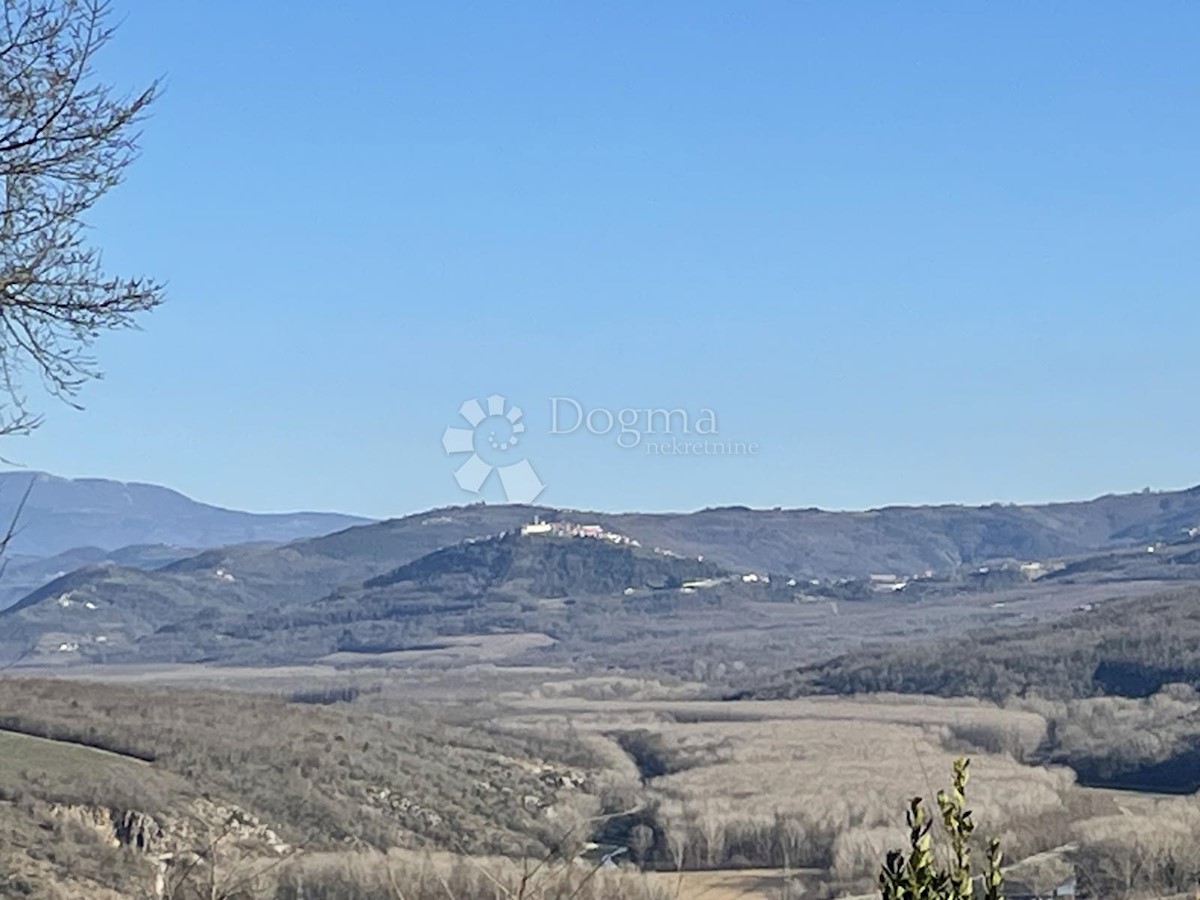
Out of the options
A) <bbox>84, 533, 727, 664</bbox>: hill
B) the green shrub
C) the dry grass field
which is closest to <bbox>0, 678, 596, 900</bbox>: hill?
the dry grass field

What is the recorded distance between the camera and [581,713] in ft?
298

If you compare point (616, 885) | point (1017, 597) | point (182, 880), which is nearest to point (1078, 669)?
point (616, 885)

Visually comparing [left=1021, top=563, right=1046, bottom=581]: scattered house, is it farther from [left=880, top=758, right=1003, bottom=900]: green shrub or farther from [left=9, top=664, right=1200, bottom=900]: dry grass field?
[left=880, top=758, right=1003, bottom=900]: green shrub

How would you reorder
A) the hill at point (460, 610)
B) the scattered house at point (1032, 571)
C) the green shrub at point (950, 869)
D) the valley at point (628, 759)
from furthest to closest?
the scattered house at point (1032, 571) → the hill at point (460, 610) → the valley at point (628, 759) → the green shrub at point (950, 869)

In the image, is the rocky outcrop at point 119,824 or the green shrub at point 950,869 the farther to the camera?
the rocky outcrop at point 119,824

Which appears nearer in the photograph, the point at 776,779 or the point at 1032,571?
the point at 776,779

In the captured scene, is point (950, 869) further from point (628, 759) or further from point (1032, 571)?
point (1032, 571)

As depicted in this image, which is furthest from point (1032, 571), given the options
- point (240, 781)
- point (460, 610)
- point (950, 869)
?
point (950, 869)

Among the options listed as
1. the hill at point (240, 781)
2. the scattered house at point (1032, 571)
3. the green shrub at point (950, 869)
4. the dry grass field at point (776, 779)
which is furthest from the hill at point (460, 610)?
the green shrub at point (950, 869)

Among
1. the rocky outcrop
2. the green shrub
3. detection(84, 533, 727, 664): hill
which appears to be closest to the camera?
the green shrub

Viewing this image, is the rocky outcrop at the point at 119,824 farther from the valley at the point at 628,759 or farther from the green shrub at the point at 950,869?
the green shrub at the point at 950,869

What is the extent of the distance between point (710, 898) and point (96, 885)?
36.7 feet

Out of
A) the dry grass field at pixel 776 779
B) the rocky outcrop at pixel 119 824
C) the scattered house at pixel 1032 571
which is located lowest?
the dry grass field at pixel 776 779

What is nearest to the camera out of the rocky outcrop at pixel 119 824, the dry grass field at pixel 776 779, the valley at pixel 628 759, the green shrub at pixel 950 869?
the green shrub at pixel 950 869
